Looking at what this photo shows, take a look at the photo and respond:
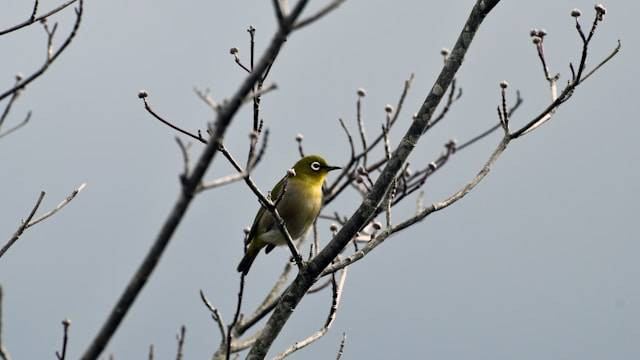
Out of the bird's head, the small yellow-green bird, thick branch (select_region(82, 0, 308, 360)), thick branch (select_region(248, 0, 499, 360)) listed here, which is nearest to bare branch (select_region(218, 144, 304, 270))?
thick branch (select_region(248, 0, 499, 360))

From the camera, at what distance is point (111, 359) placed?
4.25 m

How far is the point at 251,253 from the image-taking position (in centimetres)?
955

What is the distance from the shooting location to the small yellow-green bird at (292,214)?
9125mm

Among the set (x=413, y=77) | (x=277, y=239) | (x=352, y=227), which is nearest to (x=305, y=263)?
(x=352, y=227)

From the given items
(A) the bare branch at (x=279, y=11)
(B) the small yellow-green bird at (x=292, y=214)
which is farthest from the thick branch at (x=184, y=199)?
(B) the small yellow-green bird at (x=292, y=214)

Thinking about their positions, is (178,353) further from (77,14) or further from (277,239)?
(277,239)

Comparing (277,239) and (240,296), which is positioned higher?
(277,239)

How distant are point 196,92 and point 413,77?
3461 mm

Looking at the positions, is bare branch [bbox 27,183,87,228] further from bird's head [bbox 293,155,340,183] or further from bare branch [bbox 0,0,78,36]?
bird's head [bbox 293,155,340,183]

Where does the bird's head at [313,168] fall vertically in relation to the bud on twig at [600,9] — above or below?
above

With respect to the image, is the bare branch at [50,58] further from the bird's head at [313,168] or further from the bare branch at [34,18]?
the bird's head at [313,168]

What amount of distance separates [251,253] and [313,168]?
1.16 metres

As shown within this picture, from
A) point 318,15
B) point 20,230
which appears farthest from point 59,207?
point 318,15

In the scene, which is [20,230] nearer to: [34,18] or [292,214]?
[34,18]
